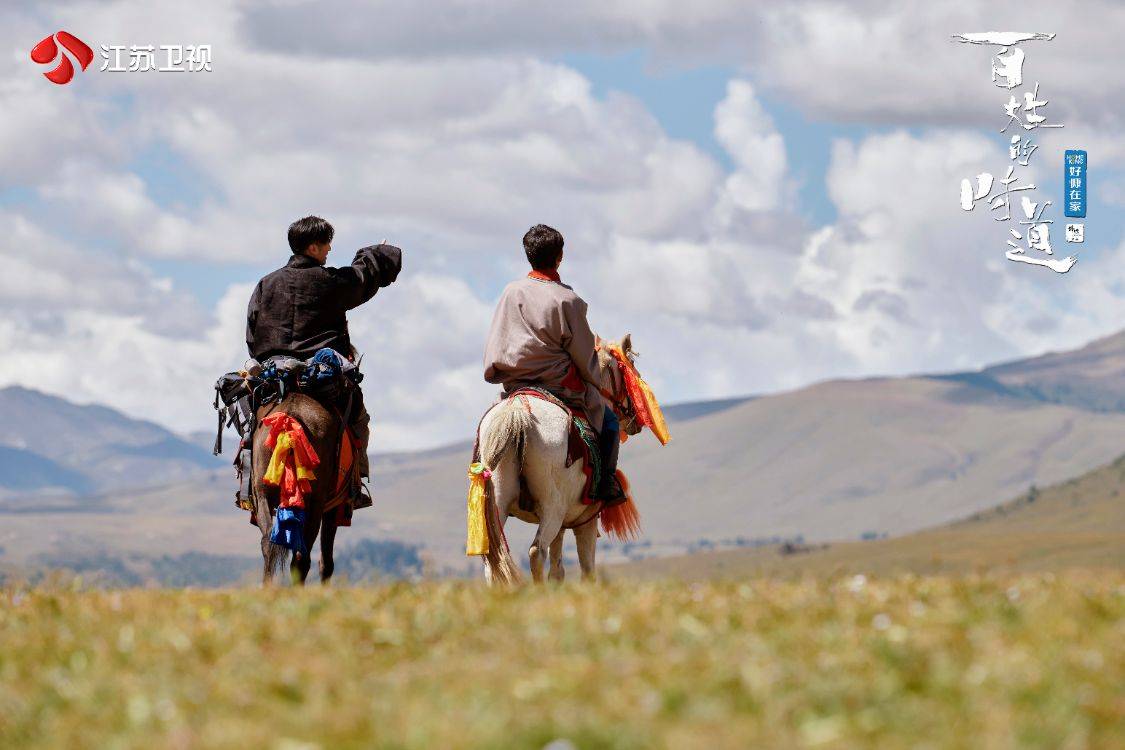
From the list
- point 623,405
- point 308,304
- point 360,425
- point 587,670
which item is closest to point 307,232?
point 308,304

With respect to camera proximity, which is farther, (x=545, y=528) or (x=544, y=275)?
(x=544, y=275)

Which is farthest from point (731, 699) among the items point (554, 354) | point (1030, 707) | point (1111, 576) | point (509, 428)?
point (554, 354)

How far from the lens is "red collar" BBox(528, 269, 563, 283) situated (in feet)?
57.7

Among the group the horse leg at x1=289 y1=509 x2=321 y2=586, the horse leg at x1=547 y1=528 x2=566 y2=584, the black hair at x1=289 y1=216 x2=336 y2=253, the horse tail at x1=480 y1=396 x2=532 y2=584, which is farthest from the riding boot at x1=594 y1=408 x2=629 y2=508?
the black hair at x1=289 y1=216 x2=336 y2=253

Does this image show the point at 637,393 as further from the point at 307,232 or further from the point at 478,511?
the point at 307,232

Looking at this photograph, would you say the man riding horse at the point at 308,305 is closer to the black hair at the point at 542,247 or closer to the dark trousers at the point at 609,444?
the black hair at the point at 542,247

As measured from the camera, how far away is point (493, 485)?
1616 centimetres

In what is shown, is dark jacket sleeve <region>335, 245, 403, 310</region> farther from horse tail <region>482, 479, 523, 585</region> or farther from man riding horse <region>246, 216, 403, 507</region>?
horse tail <region>482, 479, 523, 585</region>

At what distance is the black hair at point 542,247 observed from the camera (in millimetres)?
17562

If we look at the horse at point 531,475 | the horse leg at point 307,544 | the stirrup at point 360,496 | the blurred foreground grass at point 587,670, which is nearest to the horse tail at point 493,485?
the horse at point 531,475

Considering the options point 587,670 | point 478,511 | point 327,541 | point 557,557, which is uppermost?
point 587,670

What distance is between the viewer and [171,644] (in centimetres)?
975

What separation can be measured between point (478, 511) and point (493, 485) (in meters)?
0.31

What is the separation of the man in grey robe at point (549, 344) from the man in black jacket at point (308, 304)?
62.0 inches
